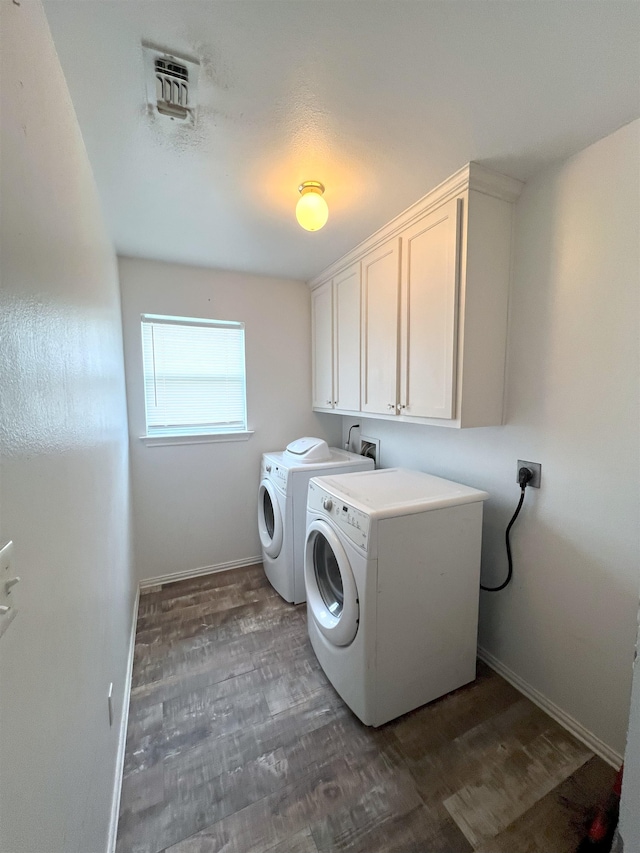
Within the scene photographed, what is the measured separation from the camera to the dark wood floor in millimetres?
1098

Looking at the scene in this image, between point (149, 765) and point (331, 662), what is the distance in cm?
80

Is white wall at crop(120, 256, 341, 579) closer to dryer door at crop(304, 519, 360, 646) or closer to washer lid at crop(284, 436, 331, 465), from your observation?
washer lid at crop(284, 436, 331, 465)

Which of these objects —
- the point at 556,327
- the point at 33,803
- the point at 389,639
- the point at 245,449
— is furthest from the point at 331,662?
the point at 556,327

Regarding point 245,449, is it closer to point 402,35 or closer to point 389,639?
point 389,639

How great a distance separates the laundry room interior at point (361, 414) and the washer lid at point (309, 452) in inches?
3.9

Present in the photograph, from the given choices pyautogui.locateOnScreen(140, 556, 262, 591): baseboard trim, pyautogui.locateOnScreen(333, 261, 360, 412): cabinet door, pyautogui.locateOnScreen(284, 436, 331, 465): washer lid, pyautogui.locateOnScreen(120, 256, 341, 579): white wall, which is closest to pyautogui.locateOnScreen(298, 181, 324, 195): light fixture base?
pyautogui.locateOnScreen(333, 261, 360, 412): cabinet door

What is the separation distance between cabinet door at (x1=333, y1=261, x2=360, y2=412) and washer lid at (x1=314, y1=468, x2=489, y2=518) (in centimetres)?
63

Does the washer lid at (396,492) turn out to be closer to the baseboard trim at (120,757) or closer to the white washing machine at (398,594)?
the white washing machine at (398,594)

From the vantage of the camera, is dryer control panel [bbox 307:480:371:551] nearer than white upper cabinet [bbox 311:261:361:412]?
Yes

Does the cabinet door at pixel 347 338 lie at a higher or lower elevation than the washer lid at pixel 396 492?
higher

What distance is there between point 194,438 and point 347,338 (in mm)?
1387

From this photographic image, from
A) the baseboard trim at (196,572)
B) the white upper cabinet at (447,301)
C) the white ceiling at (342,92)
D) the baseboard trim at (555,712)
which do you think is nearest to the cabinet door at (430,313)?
the white upper cabinet at (447,301)

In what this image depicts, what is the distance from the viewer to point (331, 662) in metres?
1.62

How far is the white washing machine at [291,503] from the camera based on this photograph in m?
2.25
